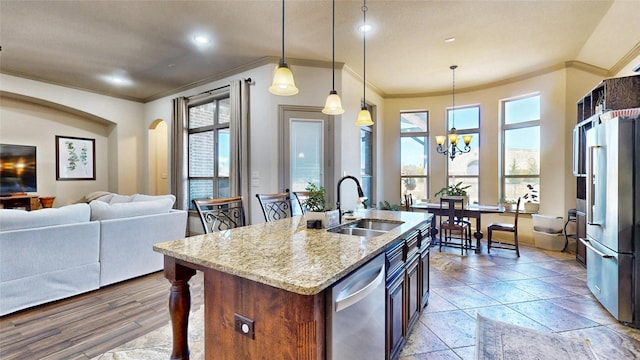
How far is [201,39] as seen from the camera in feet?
12.7

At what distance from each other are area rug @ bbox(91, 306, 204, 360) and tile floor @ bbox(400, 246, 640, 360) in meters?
1.56

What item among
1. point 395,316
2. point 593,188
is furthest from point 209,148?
point 593,188

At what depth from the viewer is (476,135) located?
234 inches

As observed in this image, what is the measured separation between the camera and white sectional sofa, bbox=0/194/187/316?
2.54 m

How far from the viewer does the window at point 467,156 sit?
5.96 metres

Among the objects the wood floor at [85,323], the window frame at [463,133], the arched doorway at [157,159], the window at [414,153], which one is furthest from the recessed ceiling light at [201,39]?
the window frame at [463,133]

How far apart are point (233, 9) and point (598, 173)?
4152 millimetres

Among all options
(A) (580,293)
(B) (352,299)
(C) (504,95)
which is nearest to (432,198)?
(C) (504,95)

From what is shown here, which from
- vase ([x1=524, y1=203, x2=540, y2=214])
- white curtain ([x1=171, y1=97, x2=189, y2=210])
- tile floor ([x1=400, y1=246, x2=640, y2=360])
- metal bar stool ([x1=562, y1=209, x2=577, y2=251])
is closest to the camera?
tile floor ([x1=400, y1=246, x2=640, y2=360])

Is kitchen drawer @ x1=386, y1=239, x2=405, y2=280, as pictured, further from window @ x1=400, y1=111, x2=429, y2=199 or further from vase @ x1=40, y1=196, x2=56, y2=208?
vase @ x1=40, y1=196, x2=56, y2=208

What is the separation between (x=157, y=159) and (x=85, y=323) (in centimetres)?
552

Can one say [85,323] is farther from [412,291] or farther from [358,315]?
[412,291]

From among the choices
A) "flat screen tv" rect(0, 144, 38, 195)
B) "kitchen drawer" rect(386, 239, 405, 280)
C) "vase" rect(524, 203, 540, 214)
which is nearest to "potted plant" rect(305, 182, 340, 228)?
"kitchen drawer" rect(386, 239, 405, 280)

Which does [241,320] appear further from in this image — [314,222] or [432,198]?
[432,198]
